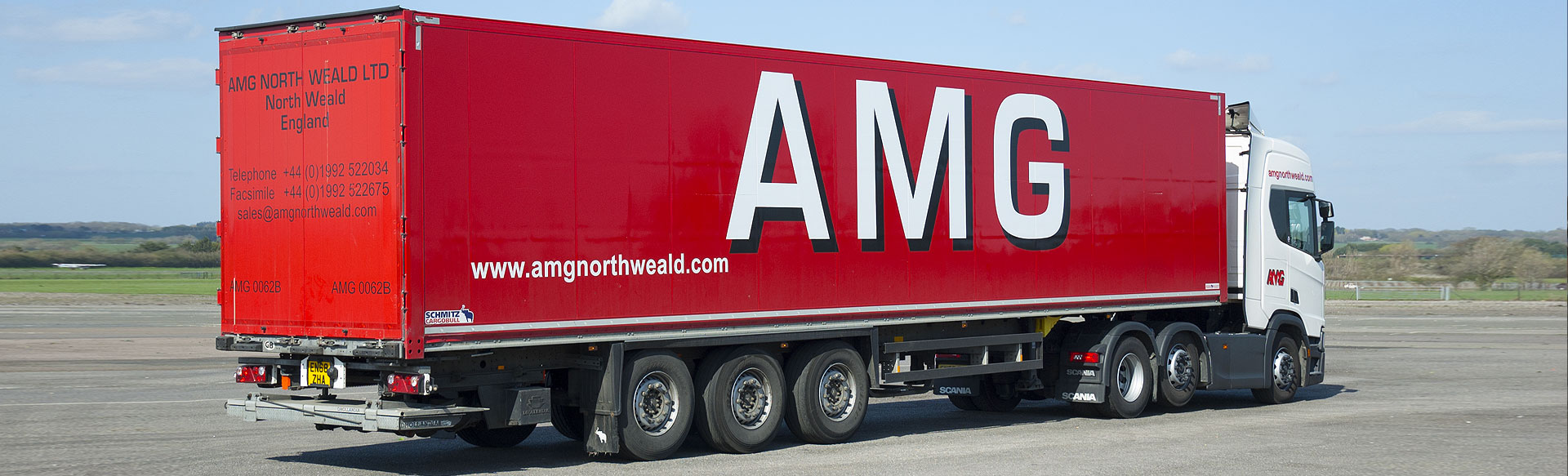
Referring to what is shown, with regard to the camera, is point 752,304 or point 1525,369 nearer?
point 752,304

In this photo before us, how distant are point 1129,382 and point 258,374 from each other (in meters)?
9.34

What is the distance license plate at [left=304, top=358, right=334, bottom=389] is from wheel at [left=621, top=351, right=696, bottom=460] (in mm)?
2262

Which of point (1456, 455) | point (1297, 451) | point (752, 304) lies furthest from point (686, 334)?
point (1456, 455)

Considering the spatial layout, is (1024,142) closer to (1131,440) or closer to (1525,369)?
(1131,440)

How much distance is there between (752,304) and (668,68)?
2.14m

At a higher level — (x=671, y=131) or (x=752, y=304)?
(x=671, y=131)

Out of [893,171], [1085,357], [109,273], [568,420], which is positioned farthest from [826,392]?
[109,273]

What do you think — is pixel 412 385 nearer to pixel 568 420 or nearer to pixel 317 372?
pixel 317 372

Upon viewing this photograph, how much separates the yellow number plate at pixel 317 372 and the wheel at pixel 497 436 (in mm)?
2137

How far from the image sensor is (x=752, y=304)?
39.2 feet

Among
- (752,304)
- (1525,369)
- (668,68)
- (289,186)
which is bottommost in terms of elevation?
(1525,369)

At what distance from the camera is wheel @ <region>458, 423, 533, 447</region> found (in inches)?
493

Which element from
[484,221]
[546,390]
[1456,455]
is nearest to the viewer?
[484,221]

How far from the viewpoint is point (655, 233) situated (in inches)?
443
